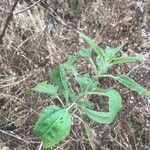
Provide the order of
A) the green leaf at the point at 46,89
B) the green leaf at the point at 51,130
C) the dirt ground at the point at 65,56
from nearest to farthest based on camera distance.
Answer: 1. the green leaf at the point at 51,130
2. the green leaf at the point at 46,89
3. the dirt ground at the point at 65,56

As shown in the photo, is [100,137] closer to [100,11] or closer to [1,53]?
[1,53]

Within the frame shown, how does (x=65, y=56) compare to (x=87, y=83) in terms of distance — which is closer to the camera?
(x=87, y=83)

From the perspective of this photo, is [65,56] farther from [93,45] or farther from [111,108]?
[111,108]

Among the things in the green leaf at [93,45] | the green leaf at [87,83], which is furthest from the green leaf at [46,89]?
the green leaf at [93,45]

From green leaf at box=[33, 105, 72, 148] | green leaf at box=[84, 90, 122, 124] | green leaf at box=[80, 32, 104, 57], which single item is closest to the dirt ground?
green leaf at box=[80, 32, 104, 57]

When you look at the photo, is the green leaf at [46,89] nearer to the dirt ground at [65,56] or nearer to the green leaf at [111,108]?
the green leaf at [111,108]

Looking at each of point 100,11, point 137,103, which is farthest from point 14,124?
point 100,11

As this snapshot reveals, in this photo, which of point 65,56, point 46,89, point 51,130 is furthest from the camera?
point 65,56

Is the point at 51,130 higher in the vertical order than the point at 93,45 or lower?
Result: lower

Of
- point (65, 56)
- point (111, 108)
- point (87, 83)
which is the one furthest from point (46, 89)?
point (65, 56)
